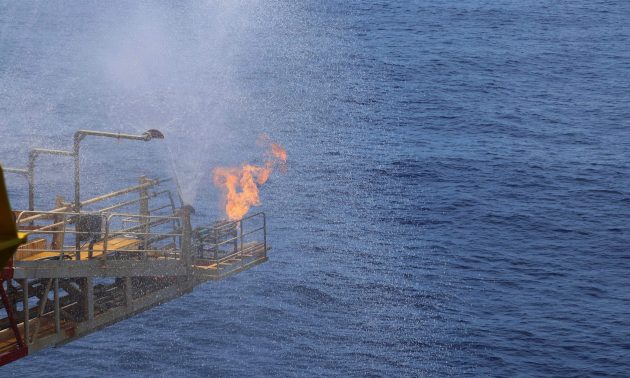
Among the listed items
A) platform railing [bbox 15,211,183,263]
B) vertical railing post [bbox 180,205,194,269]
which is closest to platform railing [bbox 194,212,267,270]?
vertical railing post [bbox 180,205,194,269]

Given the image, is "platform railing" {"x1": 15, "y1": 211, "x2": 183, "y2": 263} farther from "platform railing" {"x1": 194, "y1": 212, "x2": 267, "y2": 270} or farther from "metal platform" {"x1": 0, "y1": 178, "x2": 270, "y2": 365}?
"platform railing" {"x1": 194, "y1": 212, "x2": 267, "y2": 270}

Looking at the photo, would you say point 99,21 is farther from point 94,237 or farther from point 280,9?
point 94,237

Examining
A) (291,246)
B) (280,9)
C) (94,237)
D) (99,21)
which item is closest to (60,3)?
(99,21)

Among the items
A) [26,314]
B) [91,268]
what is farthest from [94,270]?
[26,314]

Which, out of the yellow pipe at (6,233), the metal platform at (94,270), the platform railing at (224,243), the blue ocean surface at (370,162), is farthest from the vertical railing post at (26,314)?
the blue ocean surface at (370,162)

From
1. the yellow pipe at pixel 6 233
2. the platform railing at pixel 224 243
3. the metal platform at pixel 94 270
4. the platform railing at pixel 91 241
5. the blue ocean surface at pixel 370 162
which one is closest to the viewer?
the yellow pipe at pixel 6 233

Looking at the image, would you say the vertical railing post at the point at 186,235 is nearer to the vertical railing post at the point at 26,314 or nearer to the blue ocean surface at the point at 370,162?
the vertical railing post at the point at 26,314
